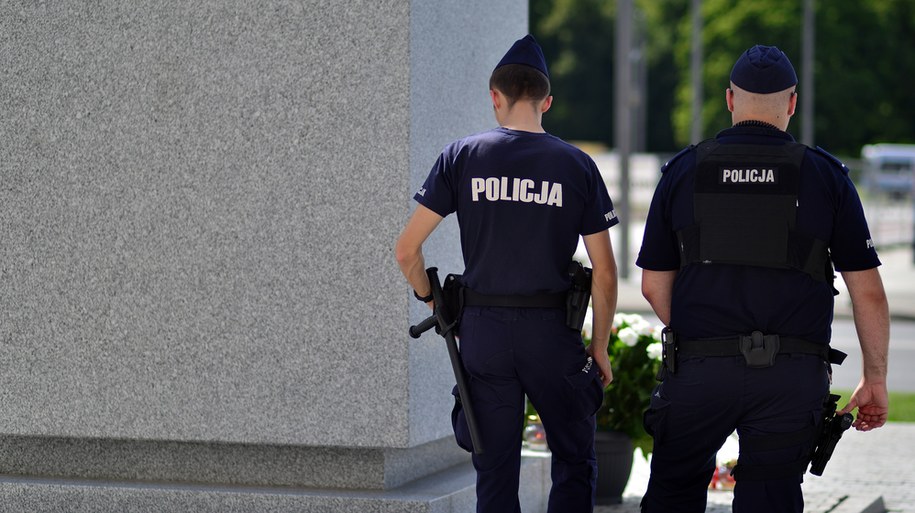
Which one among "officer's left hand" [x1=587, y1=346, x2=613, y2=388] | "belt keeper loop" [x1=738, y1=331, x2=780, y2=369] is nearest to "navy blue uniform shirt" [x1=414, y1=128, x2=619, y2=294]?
"officer's left hand" [x1=587, y1=346, x2=613, y2=388]

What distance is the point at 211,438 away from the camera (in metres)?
5.33

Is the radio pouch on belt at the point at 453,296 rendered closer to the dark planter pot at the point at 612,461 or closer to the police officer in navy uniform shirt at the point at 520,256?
the police officer in navy uniform shirt at the point at 520,256

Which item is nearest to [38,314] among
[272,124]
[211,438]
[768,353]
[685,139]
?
[211,438]

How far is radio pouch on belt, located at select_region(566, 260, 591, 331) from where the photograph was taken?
Result: 4.30 m

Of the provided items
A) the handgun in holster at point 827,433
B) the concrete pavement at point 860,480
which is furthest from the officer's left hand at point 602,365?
the concrete pavement at point 860,480

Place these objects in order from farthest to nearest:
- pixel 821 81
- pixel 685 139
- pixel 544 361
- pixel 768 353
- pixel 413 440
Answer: pixel 685 139
pixel 821 81
pixel 413 440
pixel 544 361
pixel 768 353

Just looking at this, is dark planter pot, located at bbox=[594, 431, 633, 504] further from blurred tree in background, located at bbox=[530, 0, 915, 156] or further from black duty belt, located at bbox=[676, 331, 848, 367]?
blurred tree in background, located at bbox=[530, 0, 915, 156]

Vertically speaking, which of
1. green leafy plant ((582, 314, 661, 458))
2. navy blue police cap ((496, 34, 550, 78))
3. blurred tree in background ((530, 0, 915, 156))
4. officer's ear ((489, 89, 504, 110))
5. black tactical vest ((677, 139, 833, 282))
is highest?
blurred tree in background ((530, 0, 915, 156))

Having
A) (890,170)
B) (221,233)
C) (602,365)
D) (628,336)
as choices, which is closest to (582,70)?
(890,170)

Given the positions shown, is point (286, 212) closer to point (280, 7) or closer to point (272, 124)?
point (272, 124)

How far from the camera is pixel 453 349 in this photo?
4.36 meters

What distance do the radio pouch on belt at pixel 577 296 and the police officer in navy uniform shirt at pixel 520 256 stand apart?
0.02 meters

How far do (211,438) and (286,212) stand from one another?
915 mm

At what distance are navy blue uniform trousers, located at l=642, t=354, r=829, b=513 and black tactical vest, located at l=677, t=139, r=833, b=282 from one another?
0.95 feet
